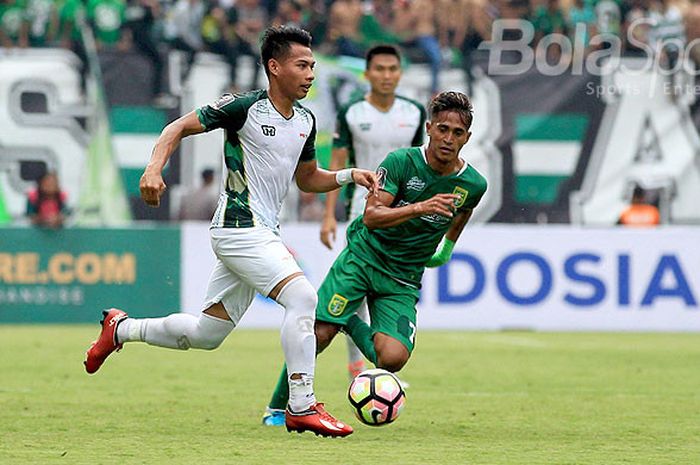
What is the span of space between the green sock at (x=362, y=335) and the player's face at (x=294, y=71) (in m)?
1.45

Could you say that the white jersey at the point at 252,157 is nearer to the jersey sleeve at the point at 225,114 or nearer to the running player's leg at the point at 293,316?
the jersey sleeve at the point at 225,114

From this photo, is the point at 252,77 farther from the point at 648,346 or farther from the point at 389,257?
the point at 389,257

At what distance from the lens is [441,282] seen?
56.6 ft

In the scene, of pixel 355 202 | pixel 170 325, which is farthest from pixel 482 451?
pixel 355 202

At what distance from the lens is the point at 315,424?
7605 millimetres

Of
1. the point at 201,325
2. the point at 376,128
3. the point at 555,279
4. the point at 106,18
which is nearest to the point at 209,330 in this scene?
the point at 201,325

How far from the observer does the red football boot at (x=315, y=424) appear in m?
7.61

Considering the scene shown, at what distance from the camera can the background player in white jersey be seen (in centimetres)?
1074

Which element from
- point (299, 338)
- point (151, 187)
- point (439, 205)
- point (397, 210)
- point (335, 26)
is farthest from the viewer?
point (335, 26)

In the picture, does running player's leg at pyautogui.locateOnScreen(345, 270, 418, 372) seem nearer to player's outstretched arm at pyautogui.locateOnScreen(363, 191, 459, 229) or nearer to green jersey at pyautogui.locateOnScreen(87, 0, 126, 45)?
player's outstretched arm at pyautogui.locateOnScreen(363, 191, 459, 229)

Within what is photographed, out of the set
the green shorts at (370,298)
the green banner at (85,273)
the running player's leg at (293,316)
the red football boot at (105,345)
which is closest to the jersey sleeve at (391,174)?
the green shorts at (370,298)

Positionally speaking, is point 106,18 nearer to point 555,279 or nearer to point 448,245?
point 555,279

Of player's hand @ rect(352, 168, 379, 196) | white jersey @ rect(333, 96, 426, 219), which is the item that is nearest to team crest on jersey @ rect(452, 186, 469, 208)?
player's hand @ rect(352, 168, 379, 196)

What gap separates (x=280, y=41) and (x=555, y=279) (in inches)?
398
